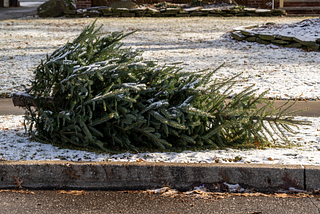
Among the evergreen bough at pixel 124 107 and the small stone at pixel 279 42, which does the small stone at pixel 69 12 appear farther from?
the evergreen bough at pixel 124 107

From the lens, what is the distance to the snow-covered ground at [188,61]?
4324 mm

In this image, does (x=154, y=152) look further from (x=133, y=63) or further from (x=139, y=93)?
(x=133, y=63)

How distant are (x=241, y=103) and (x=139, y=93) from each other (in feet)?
4.57

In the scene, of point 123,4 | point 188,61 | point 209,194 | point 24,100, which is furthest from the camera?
point 123,4

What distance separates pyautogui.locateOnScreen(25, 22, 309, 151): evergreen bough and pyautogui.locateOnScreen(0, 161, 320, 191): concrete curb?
1.77 feet

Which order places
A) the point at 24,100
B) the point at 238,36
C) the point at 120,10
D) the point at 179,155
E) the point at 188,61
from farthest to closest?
the point at 120,10, the point at 238,36, the point at 188,61, the point at 24,100, the point at 179,155

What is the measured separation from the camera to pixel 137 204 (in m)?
3.60

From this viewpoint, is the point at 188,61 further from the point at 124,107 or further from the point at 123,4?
the point at 123,4

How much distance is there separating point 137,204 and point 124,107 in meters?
1.34

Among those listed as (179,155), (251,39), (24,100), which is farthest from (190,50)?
(179,155)

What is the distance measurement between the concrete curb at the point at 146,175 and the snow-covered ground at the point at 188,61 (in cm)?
25

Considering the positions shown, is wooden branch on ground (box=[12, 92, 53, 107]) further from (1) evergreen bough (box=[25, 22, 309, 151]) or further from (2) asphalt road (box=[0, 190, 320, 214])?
(2) asphalt road (box=[0, 190, 320, 214])

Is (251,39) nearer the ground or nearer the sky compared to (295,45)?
nearer the sky

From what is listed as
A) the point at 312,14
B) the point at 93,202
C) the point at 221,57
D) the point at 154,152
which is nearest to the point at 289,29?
the point at 221,57
